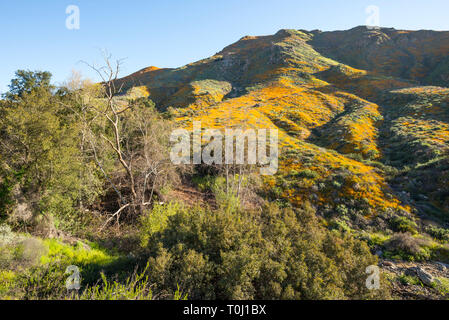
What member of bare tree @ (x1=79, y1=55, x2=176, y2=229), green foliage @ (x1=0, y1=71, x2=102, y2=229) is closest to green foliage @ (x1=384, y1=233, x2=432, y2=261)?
bare tree @ (x1=79, y1=55, x2=176, y2=229)

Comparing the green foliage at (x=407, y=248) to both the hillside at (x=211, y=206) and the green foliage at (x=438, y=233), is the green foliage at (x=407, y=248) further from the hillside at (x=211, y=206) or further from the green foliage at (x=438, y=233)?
the green foliage at (x=438, y=233)

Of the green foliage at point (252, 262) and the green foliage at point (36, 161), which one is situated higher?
the green foliage at point (36, 161)

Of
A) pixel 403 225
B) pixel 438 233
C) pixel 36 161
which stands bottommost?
pixel 438 233

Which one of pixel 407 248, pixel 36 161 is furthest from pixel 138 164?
pixel 407 248

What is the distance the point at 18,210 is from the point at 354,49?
285 ft

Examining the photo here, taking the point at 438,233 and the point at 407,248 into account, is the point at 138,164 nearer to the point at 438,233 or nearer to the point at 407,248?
the point at 407,248

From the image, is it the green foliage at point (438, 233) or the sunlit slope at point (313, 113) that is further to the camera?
the sunlit slope at point (313, 113)

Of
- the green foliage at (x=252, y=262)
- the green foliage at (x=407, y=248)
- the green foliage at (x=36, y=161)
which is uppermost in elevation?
the green foliage at (x=36, y=161)

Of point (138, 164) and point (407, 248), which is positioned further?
point (138, 164)

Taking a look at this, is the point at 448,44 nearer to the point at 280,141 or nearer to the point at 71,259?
the point at 280,141

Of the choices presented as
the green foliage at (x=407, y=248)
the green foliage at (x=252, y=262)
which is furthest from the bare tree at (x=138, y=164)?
the green foliage at (x=407, y=248)

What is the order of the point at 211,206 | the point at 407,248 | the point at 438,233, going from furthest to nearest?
the point at 211,206 → the point at 438,233 → the point at 407,248

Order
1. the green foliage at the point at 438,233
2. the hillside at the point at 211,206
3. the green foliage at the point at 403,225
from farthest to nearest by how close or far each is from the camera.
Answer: the green foliage at the point at 403,225
the green foliage at the point at 438,233
the hillside at the point at 211,206

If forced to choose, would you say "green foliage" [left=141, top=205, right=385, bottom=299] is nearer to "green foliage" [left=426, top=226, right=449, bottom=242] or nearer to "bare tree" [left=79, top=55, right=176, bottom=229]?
"bare tree" [left=79, top=55, right=176, bottom=229]
